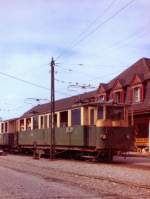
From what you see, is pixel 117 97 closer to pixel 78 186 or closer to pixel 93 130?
pixel 93 130

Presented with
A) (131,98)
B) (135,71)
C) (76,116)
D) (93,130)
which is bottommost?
(93,130)

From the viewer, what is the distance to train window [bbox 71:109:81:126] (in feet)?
92.3

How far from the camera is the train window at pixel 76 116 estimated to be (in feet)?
92.3

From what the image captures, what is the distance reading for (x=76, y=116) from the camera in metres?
28.5

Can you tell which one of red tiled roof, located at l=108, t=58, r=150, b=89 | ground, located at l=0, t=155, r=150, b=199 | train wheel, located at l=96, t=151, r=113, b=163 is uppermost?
red tiled roof, located at l=108, t=58, r=150, b=89

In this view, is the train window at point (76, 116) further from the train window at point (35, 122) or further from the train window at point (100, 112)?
the train window at point (35, 122)

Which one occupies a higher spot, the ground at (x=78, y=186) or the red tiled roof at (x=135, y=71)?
the red tiled roof at (x=135, y=71)

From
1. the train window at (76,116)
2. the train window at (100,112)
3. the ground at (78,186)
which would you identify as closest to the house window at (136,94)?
the train window at (76,116)

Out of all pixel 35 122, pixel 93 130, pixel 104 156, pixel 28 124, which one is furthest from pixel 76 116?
pixel 28 124

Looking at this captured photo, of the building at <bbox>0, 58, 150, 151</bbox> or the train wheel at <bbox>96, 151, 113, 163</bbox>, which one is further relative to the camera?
the building at <bbox>0, 58, 150, 151</bbox>

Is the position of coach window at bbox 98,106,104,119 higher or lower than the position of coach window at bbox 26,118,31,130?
higher

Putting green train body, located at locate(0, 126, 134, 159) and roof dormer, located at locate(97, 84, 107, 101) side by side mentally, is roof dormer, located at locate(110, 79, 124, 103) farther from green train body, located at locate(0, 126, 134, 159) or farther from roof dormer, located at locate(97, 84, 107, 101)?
green train body, located at locate(0, 126, 134, 159)

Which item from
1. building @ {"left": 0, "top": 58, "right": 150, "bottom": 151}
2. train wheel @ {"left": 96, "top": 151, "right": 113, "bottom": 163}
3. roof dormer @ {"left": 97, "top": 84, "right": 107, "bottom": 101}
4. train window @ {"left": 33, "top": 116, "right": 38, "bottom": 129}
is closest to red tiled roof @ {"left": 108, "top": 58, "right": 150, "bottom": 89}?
building @ {"left": 0, "top": 58, "right": 150, "bottom": 151}

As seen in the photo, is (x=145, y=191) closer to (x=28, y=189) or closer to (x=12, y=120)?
(x=28, y=189)
